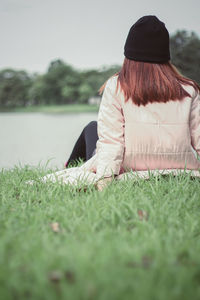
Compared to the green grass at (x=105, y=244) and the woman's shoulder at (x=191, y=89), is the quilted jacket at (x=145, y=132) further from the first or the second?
the green grass at (x=105, y=244)

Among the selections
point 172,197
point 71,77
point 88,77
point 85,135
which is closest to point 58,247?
point 172,197

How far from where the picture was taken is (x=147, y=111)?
2531mm

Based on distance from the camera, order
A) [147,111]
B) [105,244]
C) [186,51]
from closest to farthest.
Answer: [105,244]
[147,111]
[186,51]

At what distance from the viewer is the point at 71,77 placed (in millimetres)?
57781

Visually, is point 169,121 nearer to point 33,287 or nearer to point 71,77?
point 33,287

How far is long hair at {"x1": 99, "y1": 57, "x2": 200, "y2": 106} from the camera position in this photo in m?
2.47

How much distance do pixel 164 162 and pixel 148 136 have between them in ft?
0.89

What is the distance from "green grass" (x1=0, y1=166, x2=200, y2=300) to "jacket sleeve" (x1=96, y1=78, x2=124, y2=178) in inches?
6.3

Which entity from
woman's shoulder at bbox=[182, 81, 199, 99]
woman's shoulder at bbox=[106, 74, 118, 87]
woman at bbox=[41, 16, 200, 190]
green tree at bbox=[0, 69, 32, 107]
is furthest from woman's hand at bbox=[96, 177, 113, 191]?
green tree at bbox=[0, 69, 32, 107]

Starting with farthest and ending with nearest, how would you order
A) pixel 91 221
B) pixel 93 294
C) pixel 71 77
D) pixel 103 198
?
pixel 71 77
pixel 103 198
pixel 91 221
pixel 93 294

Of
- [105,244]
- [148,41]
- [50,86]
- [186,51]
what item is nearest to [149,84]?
[148,41]

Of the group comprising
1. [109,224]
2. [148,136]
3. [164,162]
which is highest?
[148,136]

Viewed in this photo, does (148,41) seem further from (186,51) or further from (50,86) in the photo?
(50,86)

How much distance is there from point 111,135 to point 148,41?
29.9 inches
